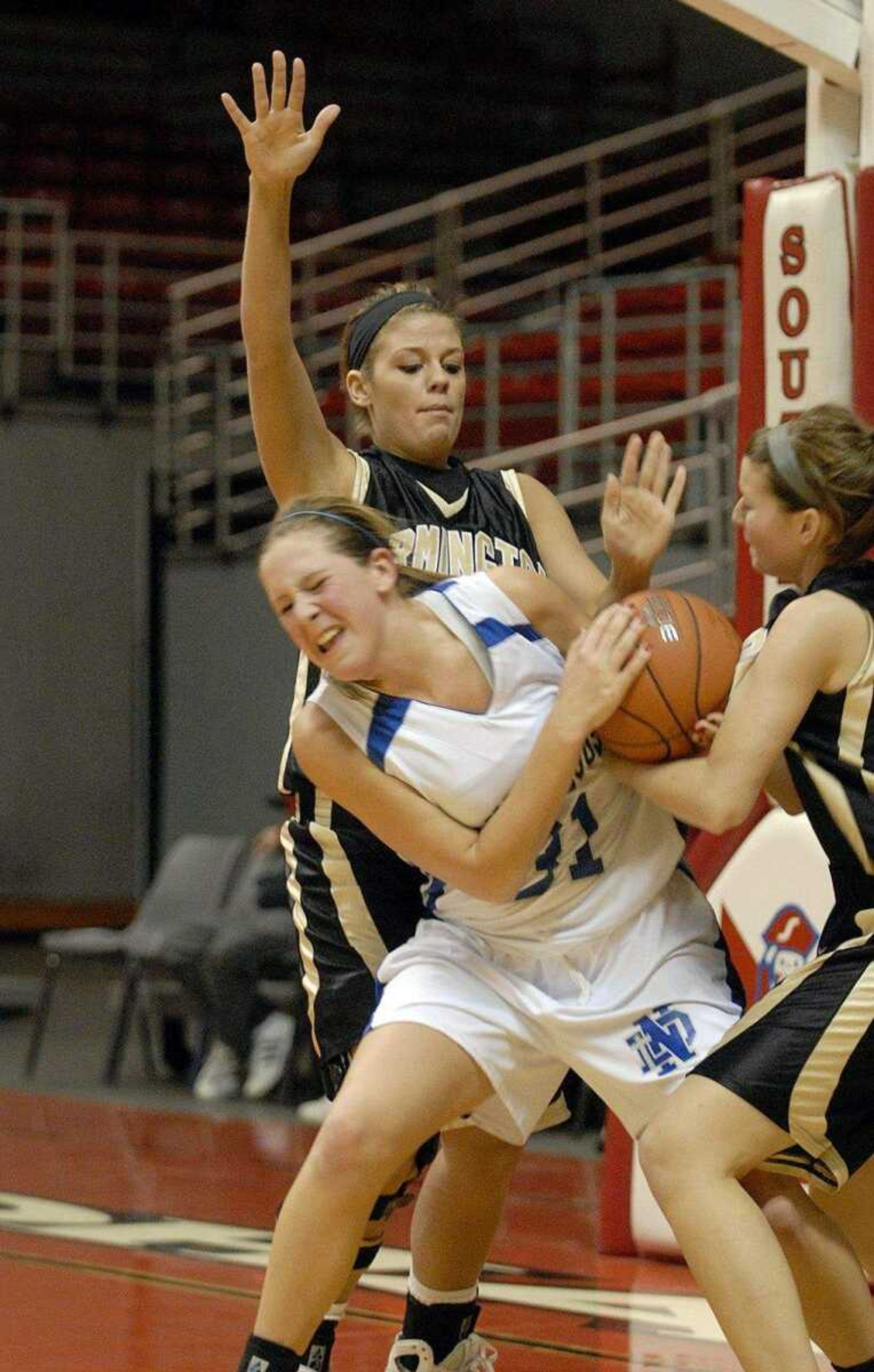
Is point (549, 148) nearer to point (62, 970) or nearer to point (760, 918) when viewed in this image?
point (62, 970)

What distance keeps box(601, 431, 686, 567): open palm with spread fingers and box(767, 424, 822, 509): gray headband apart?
6.8 inches

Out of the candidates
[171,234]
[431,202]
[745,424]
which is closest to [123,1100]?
[745,424]

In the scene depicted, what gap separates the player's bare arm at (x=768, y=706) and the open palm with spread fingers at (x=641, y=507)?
31 centimetres

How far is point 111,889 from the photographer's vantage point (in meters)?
14.5

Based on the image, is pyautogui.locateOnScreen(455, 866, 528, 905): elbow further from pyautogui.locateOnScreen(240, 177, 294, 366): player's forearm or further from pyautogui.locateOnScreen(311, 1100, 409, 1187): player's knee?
pyautogui.locateOnScreen(240, 177, 294, 366): player's forearm

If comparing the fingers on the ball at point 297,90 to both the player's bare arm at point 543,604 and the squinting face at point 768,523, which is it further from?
the squinting face at point 768,523

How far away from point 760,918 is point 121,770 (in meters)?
9.80

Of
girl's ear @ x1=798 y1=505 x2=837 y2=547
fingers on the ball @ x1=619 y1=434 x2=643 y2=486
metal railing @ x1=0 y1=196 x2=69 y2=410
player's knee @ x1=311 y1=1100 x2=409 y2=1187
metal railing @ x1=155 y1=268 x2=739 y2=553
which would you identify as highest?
metal railing @ x1=0 y1=196 x2=69 y2=410

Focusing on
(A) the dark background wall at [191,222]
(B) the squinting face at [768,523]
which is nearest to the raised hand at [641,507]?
(B) the squinting face at [768,523]

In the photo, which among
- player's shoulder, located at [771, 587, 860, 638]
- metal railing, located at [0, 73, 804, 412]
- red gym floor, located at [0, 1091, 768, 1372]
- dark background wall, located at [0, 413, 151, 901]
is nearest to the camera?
player's shoulder, located at [771, 587, 860, 638]

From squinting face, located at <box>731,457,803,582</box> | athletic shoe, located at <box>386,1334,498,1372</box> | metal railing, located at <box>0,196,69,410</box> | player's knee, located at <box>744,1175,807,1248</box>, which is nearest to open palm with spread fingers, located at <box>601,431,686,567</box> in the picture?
squinting face, located at <box>731,457,803,582</box>

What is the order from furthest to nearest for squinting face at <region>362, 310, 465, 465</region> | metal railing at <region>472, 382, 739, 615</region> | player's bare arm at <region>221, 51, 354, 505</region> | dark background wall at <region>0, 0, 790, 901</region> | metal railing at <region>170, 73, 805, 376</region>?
dark background wall at <region>0, 0, 790, 901</region> < metal railing at <region>170, 73, 805, 376</region> < metal railing at <region>472, 382, 739, 615</region> < squinting face at <region>362, 310, 465, 465</region> < player's bare arm at <region>221, 51, 354, 505</region>

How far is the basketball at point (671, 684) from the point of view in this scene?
118 inches

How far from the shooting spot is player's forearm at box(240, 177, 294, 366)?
337 centimetres
